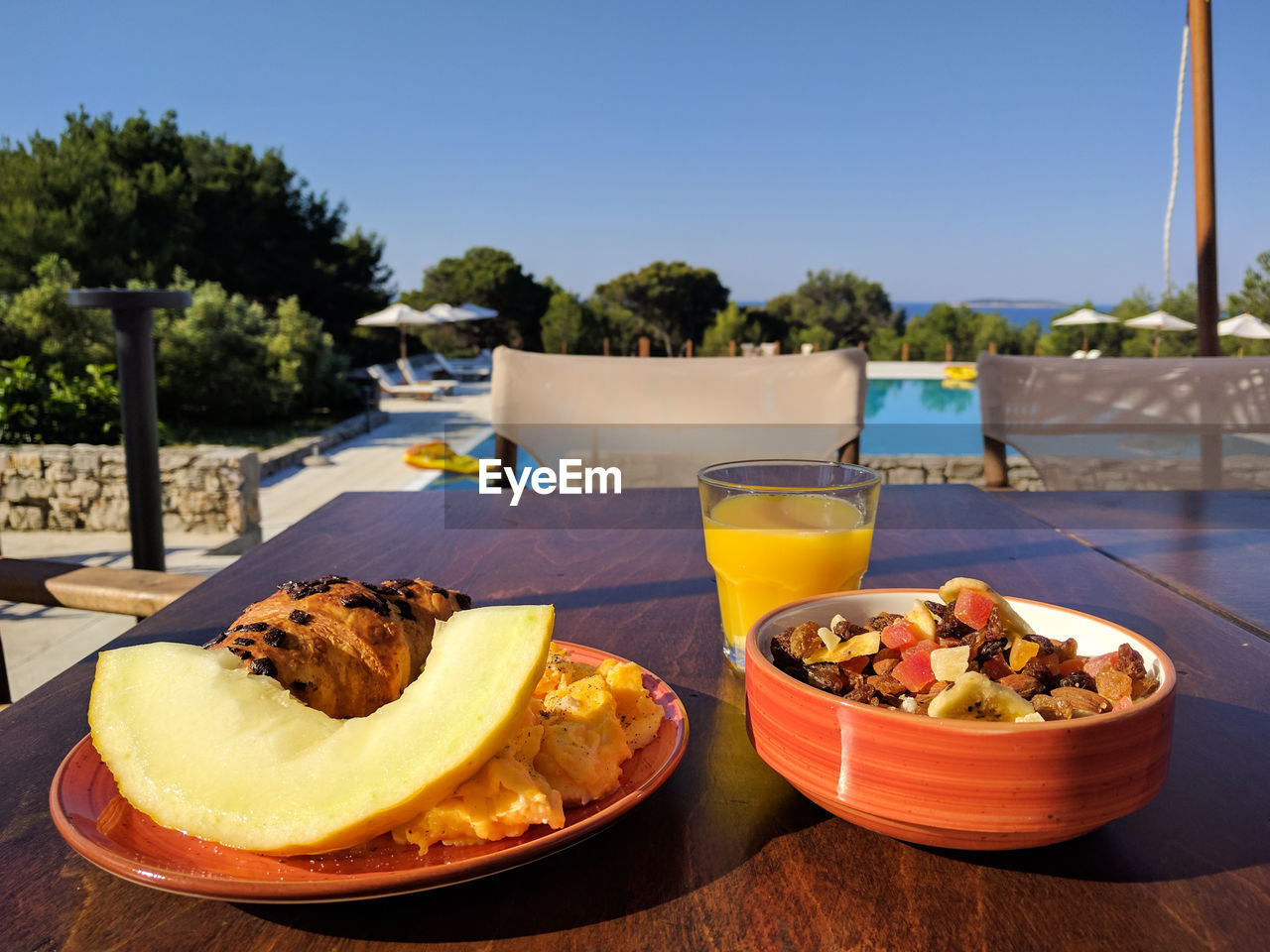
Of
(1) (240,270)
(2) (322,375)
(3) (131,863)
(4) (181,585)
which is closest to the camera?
(3) (131,863)

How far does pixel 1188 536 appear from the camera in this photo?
3.73 ft

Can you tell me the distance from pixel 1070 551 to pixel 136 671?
96 cm

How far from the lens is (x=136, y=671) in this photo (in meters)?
Result: 0.43

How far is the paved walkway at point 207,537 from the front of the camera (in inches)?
136

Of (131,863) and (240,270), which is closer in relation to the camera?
(131,863)

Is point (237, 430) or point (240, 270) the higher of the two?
point (240, 270)

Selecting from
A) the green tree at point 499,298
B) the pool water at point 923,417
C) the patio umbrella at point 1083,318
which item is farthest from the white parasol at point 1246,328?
A: the green tree at point 499,298

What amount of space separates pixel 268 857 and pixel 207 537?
5959mm

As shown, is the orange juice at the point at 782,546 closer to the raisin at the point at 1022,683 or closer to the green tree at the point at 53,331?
the raisin at the point at 1022,683

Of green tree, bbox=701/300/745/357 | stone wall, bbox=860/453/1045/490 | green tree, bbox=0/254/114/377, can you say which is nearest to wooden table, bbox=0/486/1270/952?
stone wall, bbox=860/453/1045/490

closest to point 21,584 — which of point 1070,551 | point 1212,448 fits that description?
point 1070,551

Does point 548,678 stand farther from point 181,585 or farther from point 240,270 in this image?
point 240,270

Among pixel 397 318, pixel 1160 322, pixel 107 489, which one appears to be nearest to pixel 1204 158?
pixel 107 489

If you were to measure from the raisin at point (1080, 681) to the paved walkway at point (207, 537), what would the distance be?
7.57 feet
